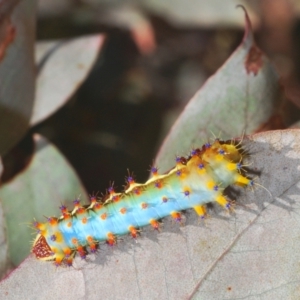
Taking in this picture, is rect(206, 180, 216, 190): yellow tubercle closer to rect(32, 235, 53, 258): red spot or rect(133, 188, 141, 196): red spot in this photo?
rect(133, 188, 141, 196): red spot

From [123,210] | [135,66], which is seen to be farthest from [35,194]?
[135,66]

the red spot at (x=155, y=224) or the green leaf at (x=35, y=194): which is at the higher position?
the green leaf at (x=35, y=194)

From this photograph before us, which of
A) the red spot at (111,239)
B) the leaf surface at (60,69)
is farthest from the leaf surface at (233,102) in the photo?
the leaf surface at (60,69)

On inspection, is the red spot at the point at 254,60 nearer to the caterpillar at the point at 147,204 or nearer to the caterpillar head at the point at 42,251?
the caterpillar at the point at 147,204

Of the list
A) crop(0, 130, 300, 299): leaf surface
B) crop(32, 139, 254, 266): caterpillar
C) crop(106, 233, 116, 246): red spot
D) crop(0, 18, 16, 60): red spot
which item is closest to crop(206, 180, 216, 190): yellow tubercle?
crop(32, 139, 254, 266): caterpillar

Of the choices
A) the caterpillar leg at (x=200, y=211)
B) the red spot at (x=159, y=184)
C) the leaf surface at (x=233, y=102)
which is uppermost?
the leaf surface at (x=233, y=102)
